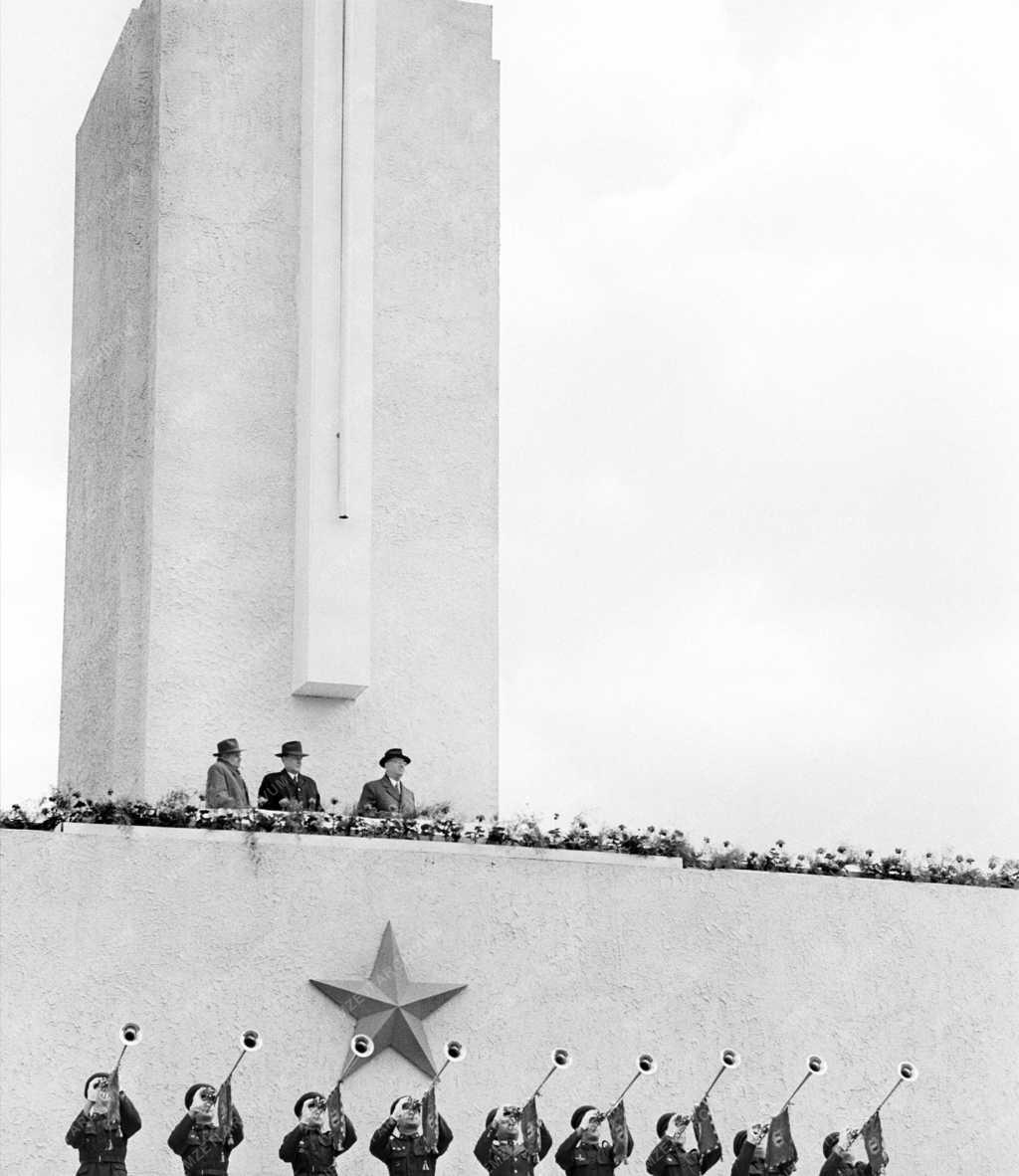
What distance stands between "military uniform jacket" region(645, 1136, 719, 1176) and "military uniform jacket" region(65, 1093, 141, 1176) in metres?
3.13

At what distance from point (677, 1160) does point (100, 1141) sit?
3437 mm

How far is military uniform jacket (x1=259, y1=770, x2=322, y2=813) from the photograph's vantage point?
19141 mm

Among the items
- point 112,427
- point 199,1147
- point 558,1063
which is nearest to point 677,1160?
point 558,1063

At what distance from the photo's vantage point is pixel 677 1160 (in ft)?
55.1

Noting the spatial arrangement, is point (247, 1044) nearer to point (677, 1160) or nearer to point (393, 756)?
point (677, 1160)

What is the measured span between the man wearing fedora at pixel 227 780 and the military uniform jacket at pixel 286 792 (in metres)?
0.21

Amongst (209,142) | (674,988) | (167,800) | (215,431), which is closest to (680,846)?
(674,988)

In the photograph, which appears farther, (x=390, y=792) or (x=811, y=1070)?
(x=390, y=792)

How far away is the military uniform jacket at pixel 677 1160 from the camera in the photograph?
16.8 meters

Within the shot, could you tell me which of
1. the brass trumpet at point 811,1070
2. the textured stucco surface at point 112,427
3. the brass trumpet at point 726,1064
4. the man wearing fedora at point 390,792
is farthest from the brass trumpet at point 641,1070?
the textured stucco surface at point 112,427

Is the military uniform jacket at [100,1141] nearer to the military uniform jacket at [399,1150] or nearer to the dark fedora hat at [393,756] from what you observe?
the military uniform jacket at [399,1150]

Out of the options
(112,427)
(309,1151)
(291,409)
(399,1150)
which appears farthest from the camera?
(112,427)

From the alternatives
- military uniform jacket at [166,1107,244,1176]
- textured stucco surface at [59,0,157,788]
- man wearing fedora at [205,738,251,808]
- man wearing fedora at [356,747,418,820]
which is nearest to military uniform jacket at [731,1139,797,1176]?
military uniform jacket at [166,1107,244,1176]

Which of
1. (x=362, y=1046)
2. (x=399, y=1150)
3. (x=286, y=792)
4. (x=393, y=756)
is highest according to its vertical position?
(x=393, y=756)
